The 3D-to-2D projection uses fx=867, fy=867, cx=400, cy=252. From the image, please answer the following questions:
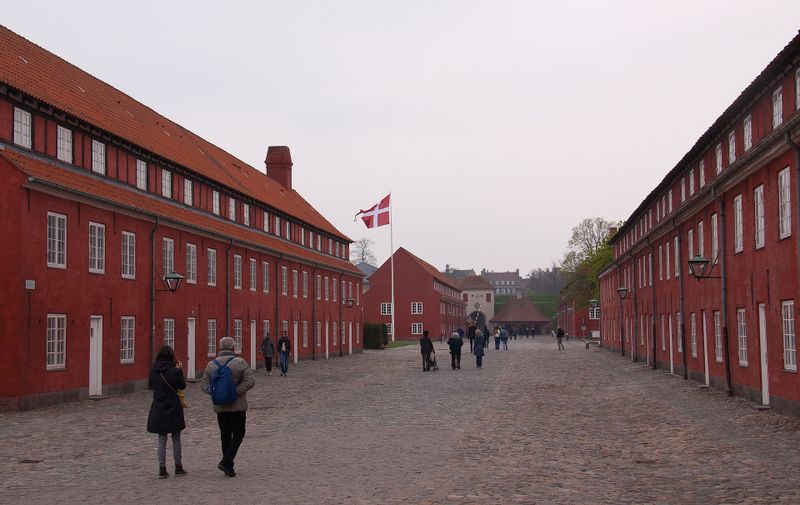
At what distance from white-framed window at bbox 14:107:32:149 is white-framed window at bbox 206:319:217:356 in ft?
40.6

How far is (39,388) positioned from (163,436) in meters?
11.2

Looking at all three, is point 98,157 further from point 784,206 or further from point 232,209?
point 784,206

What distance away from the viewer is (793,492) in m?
9.30

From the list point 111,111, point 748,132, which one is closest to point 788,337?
point 748,132

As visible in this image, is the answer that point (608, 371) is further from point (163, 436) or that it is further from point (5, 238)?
point (163, 436)

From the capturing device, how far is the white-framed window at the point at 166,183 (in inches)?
1183

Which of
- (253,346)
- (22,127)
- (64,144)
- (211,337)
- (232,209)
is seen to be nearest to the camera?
(22,127)

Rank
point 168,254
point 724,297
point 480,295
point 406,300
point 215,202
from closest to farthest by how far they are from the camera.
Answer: point 724,297
point 168,254
point 215,202
point 406,300
point 480,295

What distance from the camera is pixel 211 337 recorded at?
3262cm

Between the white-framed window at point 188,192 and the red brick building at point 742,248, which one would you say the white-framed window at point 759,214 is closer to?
the red brick building at point 742,248

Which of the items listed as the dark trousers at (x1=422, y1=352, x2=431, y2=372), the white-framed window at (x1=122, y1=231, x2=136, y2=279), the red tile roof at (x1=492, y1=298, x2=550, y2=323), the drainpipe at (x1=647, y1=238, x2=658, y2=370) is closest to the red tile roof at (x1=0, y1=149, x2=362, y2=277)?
the white-framed window at (x1=122, y1=231, x2=136, y2=279)

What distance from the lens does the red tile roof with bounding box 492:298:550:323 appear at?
449 ft

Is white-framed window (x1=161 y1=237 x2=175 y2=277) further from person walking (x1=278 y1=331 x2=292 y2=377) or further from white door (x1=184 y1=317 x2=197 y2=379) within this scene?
person walking (x1=278 y1=331 x2=292 y2=377)

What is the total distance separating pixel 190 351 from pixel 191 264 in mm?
3072
